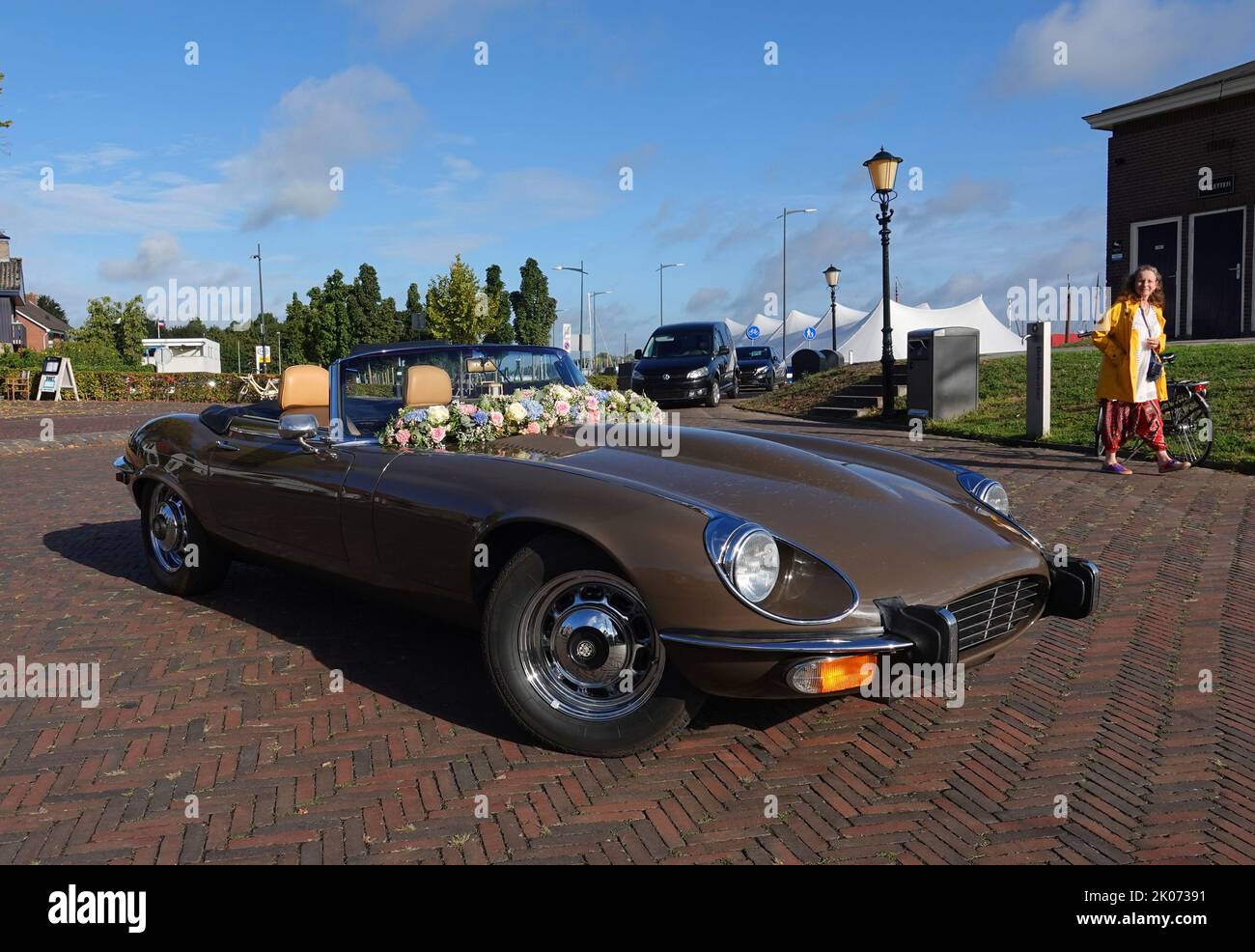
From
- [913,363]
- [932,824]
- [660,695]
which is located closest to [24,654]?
[660,695]

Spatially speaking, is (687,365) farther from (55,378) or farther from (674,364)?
(55,378)

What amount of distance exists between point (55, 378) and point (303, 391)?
2336 cm

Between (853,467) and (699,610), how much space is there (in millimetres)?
1410

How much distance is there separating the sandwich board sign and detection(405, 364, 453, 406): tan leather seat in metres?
24.2

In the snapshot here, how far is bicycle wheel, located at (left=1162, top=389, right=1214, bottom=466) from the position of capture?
9.29m

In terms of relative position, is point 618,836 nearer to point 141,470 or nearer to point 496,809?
point 496,809

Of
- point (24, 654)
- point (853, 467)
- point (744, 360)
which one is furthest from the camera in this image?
point (744, 360)

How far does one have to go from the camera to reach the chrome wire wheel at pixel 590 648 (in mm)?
3070

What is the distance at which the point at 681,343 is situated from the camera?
20.6 metres

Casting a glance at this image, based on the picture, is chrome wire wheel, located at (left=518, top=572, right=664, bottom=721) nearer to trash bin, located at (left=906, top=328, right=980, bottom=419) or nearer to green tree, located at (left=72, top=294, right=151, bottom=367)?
trash bin, located at (left=906, top=328, right=980, bottom=419)

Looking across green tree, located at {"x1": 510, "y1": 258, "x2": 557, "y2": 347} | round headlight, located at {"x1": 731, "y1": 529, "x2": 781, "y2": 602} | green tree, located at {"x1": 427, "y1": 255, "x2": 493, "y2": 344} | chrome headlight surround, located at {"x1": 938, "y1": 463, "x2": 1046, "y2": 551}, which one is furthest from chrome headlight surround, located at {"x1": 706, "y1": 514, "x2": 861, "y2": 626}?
green tree, located at {"x1": 510, "y1": 258, "x2": 557, "y2": 347}

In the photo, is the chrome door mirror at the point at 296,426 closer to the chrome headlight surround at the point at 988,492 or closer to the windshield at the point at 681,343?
the chrome headlight surround at the point at 988,492
